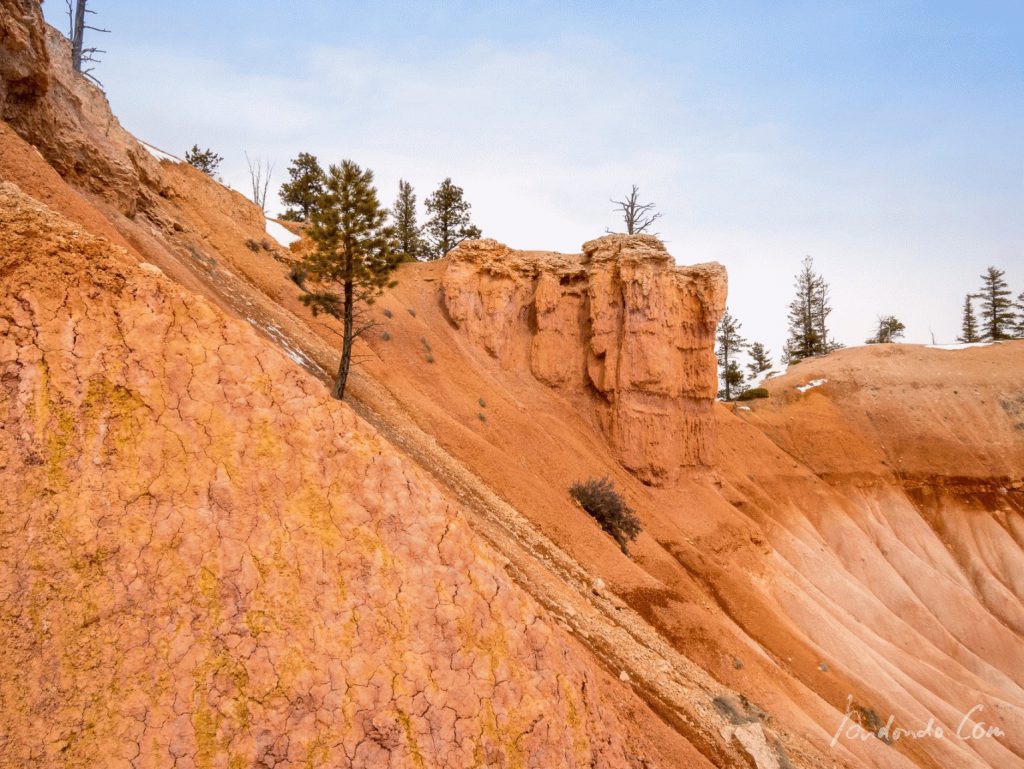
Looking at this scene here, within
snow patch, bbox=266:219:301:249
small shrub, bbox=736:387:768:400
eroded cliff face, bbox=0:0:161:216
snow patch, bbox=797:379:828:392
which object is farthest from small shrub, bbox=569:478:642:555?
snow patch, bbox=797:379:828:392

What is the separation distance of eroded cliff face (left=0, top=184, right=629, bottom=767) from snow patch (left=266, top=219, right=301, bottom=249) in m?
19.8

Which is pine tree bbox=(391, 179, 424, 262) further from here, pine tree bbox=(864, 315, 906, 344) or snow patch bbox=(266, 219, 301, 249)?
pine tree bbox=(864, 315, 906, 344)

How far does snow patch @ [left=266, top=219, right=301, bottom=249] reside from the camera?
2426 centimetres

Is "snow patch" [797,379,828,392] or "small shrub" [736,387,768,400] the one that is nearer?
"small shrub" [736,387,768,400]

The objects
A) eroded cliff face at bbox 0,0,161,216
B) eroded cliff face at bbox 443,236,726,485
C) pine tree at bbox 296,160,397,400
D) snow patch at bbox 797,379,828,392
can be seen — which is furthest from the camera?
snow patch at bbox 797,379,828,392

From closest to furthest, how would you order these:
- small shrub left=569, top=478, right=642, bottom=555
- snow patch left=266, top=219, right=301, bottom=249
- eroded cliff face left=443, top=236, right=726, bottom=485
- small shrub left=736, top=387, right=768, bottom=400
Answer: small shrub left=569, top=478, right=642, bottom=555, snow patch left=266, top=219, right=301, bottom=249, eroded cliff face left=443, top=236, right=726, bottom=485, small shrub left=736, top=387, right=768, bottom=400

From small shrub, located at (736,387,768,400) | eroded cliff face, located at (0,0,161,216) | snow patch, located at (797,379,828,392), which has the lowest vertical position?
small shrub, located at (736,387,768,400)

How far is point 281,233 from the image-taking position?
25.5 m

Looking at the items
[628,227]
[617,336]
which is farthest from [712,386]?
[628,227]

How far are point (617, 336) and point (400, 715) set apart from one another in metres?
22.9

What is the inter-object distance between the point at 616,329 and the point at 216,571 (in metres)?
23.2

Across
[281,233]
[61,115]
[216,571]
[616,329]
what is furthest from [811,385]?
[61,115]

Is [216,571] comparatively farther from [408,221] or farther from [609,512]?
[408,221]

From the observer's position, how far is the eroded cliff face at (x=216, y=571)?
4.02 m
